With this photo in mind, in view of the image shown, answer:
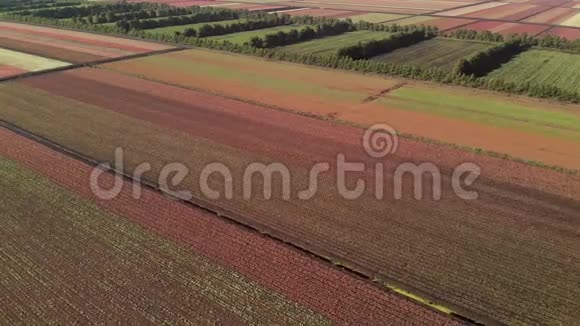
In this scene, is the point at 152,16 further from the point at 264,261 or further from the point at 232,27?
the point at 264,261

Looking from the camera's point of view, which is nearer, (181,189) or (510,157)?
(181,189)

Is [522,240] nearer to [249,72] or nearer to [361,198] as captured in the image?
[361,198]

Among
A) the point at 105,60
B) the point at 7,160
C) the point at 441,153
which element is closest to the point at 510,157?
the point at 441,153

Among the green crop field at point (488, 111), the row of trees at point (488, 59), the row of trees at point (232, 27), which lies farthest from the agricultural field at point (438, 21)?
the green crop field at point (488, 111)

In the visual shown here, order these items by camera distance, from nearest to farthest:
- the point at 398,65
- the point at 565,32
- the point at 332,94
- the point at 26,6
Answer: the point at 332,94
the point at 398,65
the point at 565,32
the point at 26,6

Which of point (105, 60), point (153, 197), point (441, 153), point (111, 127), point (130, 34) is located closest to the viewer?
point (153, 197)

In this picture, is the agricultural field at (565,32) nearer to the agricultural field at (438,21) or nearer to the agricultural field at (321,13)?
the agricultural field at (438,21)

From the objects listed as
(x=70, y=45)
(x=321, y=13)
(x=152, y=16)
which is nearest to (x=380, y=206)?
(x=70, y=45)
